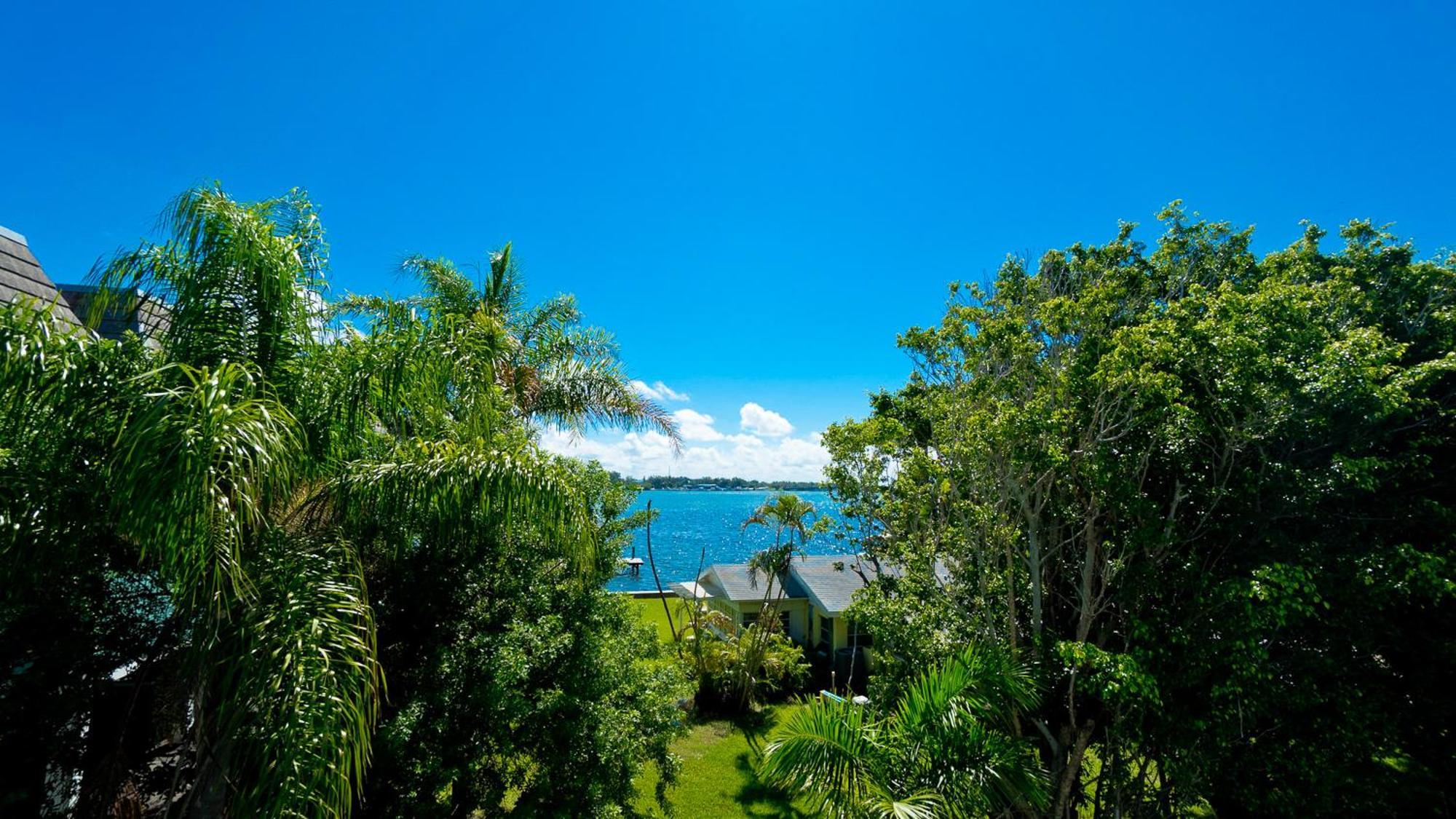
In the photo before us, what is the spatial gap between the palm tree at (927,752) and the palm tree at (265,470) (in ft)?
12.2

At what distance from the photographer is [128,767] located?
19.0 feet

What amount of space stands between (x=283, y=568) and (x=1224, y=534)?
10.4 meters

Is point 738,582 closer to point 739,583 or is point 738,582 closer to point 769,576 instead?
point 739,583

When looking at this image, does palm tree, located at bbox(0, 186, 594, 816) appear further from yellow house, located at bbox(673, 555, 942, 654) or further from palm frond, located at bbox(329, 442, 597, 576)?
yellow house, located at bbox(673, 555, 942, 654)

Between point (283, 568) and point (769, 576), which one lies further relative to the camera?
point (769, 576)

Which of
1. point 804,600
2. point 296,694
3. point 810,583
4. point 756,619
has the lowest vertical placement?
point 756,619

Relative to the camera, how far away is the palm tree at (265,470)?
3.73 meters

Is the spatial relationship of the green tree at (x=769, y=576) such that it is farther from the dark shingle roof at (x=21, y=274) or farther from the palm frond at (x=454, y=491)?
the dark shingle roof at (x=21, y=274)

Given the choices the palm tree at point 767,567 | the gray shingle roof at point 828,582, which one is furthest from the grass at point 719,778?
the gray shingle roof at point 828,582

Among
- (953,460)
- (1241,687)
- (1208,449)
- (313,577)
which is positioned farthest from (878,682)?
(313,577)

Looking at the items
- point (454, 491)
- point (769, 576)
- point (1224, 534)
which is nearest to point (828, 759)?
point (454, 491)

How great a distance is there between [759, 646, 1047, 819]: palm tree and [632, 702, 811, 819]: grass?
3.30 meters

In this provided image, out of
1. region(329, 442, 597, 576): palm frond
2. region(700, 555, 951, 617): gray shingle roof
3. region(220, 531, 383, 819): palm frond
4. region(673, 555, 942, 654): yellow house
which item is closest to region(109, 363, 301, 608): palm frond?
region(220, 531, 383, 819): palm frond

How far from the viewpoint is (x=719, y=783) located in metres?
12.7
